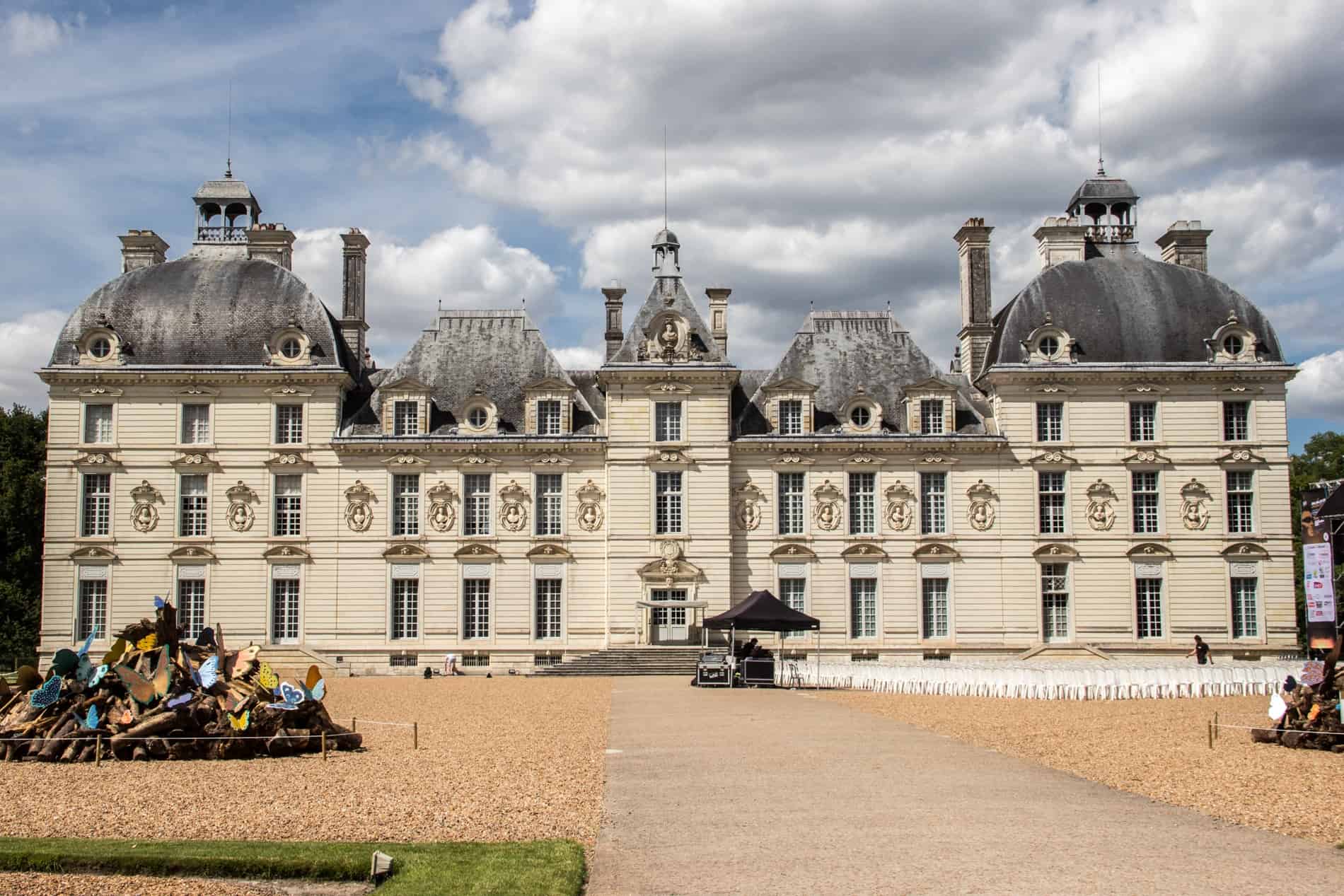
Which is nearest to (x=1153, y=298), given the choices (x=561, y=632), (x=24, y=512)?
(x=561, y=632)

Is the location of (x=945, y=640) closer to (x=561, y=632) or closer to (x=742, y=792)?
(x=561, y=632)

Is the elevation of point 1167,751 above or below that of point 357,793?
below

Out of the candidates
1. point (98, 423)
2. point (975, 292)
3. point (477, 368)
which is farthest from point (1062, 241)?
point (98, 423)

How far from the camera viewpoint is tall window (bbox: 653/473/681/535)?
3878 cm

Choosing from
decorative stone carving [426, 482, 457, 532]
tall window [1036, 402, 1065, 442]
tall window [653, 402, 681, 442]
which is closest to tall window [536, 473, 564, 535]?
decorative stone carving [426, 482, 457, 532]

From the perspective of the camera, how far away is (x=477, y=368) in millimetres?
40812

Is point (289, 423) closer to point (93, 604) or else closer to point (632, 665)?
point (93, 604)

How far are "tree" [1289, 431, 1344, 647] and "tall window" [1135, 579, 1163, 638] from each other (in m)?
12.6

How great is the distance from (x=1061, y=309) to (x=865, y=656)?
1235cm

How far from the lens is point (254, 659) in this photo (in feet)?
55.6

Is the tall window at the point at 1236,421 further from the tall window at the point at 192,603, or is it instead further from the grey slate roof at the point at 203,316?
the tall window at the point at 192,603

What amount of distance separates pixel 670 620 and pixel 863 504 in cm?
672

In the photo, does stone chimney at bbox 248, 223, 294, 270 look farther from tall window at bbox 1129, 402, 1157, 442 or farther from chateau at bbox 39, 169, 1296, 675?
tall window at bbox 1129, 402, 1157, 442

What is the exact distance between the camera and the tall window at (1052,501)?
39.4 meters
